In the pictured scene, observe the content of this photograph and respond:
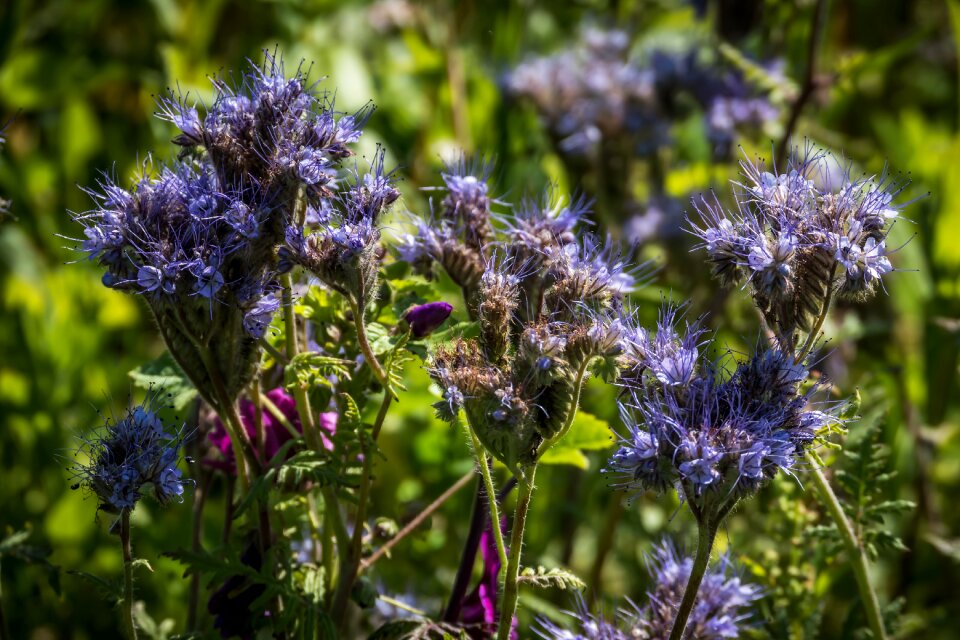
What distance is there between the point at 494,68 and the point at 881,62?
122cm

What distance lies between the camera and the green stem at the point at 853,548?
1.39 meters

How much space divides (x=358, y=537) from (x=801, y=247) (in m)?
0.67

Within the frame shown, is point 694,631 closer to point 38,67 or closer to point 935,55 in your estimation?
point 38,67

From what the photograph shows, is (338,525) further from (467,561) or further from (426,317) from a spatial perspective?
(426,317)

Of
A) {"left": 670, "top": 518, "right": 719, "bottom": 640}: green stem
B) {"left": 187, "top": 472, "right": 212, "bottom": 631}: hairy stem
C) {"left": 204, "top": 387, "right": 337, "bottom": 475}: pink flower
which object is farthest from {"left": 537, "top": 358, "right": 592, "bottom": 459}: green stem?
{"left": 187, "top": 472, "right": 212, "bottom": 631}: hairy stem

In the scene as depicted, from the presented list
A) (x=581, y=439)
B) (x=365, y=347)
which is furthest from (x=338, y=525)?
(x=581, y=439)

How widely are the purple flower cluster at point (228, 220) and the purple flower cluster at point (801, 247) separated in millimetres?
452

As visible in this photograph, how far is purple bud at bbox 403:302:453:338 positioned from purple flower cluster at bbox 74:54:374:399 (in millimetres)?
146

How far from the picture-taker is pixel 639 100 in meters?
2.77

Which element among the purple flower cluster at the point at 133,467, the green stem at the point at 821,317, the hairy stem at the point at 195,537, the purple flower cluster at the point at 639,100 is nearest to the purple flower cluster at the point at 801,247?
the green stem at the point at 821,317

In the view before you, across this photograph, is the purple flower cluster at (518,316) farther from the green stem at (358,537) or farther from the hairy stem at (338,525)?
the hairy stem at (338,525)

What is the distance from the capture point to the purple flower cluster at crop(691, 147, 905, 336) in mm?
1251

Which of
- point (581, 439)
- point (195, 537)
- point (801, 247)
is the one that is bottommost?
point (195, 537)

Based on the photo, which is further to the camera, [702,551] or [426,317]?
[426,317]
